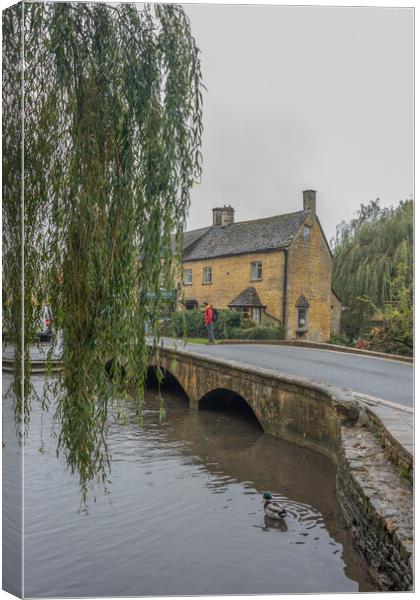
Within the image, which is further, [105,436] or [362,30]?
[362,30]

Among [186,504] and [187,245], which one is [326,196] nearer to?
[187,245]

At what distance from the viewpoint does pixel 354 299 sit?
18.1 ft

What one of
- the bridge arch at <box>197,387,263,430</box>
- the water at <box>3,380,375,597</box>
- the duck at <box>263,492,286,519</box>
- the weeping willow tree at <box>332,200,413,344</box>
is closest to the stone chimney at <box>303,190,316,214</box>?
the weeping willow tree at <box>332,200,413,344</box>

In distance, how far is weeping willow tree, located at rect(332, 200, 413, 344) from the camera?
5.28 meters

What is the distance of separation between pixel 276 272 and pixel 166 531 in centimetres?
288

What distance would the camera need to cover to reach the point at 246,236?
5.48 metres

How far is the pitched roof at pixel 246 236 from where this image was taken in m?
4.95

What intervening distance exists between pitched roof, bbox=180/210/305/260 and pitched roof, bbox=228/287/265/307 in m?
0.45

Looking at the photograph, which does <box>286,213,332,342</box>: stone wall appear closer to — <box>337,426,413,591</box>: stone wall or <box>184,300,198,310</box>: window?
<box>184,300,198,310</box>: window

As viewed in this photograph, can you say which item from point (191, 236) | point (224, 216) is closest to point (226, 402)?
point (224, 216)

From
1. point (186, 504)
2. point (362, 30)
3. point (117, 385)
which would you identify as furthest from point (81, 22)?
point (186, 504)

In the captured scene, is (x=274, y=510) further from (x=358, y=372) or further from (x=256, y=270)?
(x=256, y=270)

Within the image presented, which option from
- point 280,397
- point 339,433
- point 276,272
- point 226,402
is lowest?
point 226,402

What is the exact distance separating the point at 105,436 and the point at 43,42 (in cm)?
344
